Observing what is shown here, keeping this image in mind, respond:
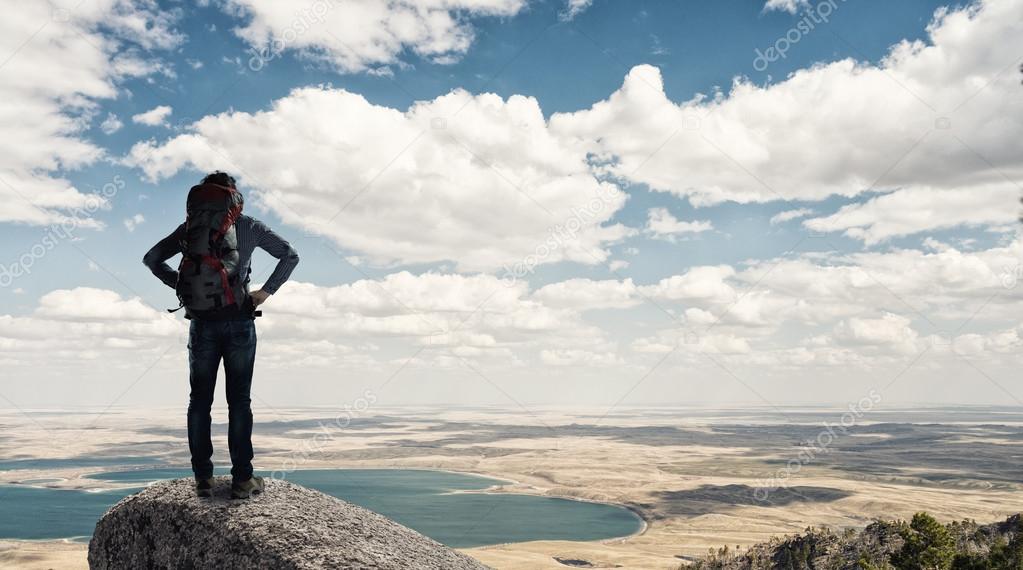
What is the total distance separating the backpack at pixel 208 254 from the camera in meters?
8.15

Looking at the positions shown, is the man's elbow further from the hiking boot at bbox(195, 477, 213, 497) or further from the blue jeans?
the hiking boot at bbox(195, 477, 213, 497)

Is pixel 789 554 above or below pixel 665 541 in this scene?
above

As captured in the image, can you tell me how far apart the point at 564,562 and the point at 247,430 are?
139630 millimetres

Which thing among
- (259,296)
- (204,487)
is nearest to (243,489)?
(204,487)

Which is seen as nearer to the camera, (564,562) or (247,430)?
(247,430)

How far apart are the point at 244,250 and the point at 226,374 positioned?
160cm

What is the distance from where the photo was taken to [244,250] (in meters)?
8.62

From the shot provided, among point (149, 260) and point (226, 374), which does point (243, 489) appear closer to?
point (226, 374)

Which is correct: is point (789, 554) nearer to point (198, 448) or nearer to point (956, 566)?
point (956, 566)

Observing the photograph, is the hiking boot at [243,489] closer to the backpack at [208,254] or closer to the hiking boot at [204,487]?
the hiking boot at [204,487]

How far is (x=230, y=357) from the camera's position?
8.42 meters

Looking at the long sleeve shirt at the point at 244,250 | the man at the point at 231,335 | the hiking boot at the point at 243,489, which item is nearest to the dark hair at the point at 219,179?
the man at the point at 231,335

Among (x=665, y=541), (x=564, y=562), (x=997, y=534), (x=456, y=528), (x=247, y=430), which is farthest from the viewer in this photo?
(x=456, y=528)

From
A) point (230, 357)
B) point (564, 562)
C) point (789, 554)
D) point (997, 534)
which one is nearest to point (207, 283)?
point (230, 357)
